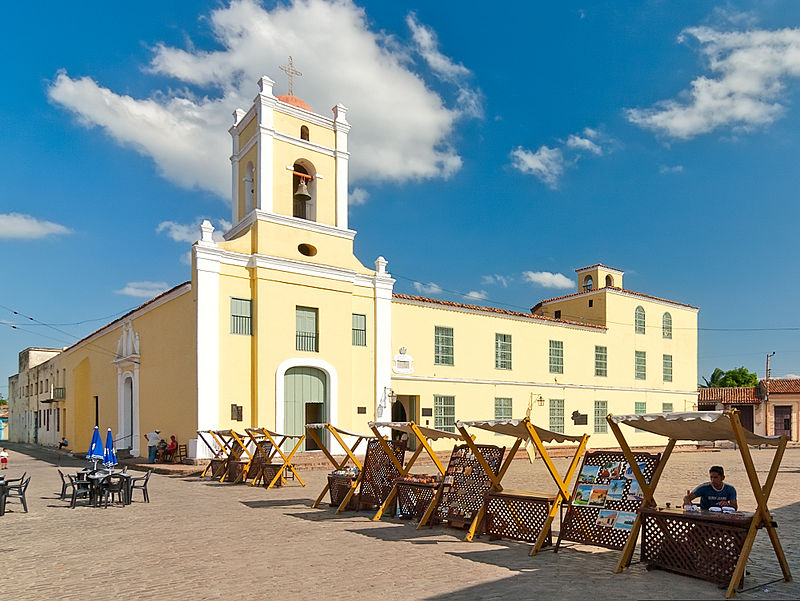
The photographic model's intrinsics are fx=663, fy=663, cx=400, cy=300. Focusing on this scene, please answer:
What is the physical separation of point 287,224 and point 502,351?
36.3ft

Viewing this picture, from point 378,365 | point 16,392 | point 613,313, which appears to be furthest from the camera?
point 16,392

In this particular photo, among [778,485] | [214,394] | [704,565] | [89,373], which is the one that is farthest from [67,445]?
[704,565]

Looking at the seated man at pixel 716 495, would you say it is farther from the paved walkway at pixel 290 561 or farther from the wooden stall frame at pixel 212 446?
the wooden stall frame at pixel 212 446

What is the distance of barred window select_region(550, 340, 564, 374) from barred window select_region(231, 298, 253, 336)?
14.5 metres

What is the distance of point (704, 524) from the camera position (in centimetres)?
680

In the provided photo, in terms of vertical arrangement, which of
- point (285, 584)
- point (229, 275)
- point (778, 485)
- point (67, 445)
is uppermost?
point (229, 275)

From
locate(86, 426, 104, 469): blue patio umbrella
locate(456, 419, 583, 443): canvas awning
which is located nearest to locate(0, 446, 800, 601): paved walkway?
locate(456, 419, 583, 443): canvas awning

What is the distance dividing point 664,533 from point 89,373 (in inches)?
1300

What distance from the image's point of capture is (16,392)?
55031 millimetres

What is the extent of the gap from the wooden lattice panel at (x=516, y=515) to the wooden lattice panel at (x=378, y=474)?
250 centimetres

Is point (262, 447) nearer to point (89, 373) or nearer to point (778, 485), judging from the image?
point (778, 485)

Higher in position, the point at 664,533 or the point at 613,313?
the point at 613,313

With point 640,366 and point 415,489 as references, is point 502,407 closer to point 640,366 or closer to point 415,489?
point 640,366

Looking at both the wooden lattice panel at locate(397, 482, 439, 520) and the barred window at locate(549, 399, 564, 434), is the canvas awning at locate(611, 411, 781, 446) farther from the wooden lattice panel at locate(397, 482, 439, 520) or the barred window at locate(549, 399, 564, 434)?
the barred window at locate(549, 399, 564, 434)
